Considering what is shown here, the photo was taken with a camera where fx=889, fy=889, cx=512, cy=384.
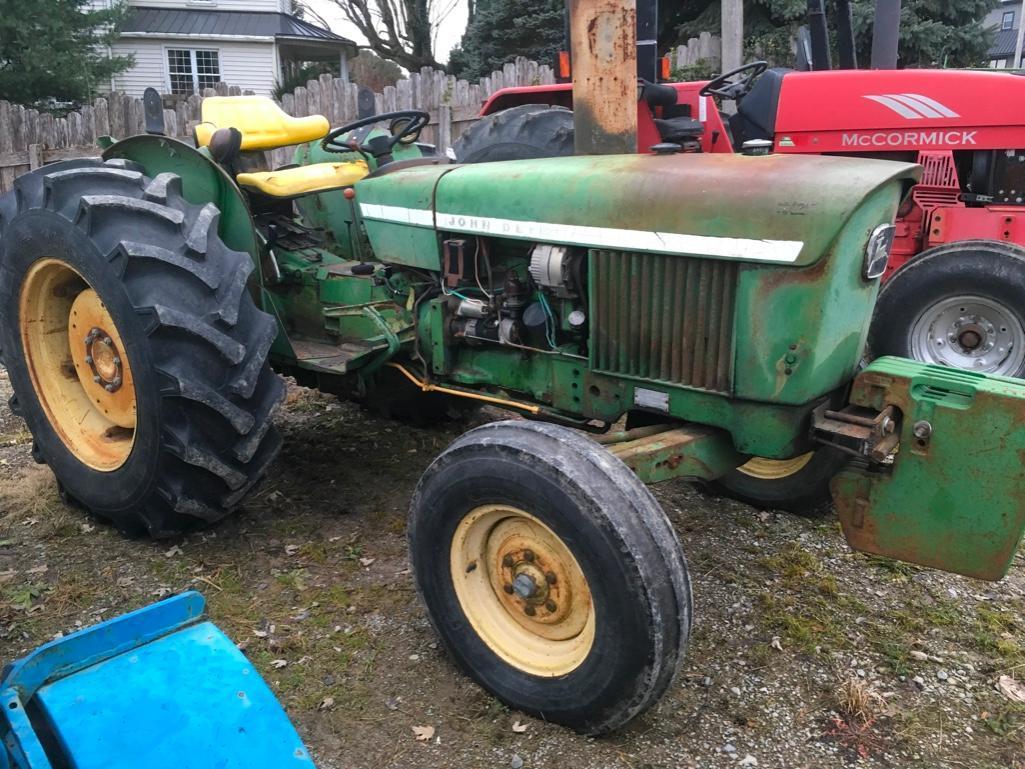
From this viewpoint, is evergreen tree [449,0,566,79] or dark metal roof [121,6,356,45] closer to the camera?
evergreen tree [449,0,566,79]

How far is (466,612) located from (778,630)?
3.64ft

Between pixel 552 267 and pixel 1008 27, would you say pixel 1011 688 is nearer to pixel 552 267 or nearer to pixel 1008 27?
pixel 552 267

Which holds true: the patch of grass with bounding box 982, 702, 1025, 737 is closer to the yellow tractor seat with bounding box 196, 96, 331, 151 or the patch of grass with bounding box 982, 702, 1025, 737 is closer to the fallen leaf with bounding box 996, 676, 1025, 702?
the fallen leaf with bounding box 996, 676, 1025, 702

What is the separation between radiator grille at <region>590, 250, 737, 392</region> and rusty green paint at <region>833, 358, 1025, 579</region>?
455 mm

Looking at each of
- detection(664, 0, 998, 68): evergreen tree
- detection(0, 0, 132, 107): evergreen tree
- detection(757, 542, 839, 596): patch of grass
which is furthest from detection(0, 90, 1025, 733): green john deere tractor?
detection(0, 0, 132, 107): evergreen tree

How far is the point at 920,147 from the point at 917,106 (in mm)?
243

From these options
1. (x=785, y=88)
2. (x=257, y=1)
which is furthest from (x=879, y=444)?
(x=257, y=1)

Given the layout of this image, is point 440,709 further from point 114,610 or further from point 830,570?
point 830,570

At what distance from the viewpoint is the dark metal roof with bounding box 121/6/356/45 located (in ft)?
75.2

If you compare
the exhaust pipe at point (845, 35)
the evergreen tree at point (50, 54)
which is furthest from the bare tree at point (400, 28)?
the exhaust pipe at point (845, 35)

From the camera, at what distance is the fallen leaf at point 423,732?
2508mm

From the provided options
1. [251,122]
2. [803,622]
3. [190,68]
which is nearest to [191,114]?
[251,122]

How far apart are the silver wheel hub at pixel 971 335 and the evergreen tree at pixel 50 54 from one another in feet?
45.7

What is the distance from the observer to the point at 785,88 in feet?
18.7
